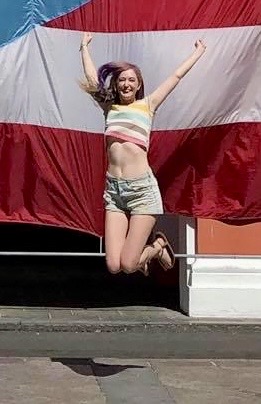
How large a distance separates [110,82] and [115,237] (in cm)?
104

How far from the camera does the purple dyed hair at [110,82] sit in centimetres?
698

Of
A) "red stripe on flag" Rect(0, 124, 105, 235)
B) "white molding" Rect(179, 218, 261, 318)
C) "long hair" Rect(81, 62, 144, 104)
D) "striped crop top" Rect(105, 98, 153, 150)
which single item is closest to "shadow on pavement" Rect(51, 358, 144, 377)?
"red stripe on flag" Rect(0, 124, 105, 235)

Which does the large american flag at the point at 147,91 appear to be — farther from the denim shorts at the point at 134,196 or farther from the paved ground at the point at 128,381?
the denim shorts at the point at 134,196

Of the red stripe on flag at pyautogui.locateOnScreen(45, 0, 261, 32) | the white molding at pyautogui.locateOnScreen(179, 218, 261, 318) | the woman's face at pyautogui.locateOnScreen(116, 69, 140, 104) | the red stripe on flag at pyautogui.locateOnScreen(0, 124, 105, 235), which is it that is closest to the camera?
the woman's face at pyautogui.locateOnScreen(116, 69, 140, 104)

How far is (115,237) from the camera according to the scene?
7.07 meters

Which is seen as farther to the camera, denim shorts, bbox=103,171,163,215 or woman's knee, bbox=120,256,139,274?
denim shorts, bbox=103,171,163,215

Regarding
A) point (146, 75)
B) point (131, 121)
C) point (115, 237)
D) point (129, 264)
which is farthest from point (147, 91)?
point (129, 264)

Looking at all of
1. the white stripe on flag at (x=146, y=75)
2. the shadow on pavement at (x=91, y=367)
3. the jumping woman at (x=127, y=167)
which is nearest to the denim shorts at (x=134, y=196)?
the jumping woman at (x=127, y=167)

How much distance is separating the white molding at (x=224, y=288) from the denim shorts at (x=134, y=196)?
3438 mm

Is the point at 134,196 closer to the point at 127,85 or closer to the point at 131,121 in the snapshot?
the point at 131,121

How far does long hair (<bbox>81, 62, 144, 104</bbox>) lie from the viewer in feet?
22.9

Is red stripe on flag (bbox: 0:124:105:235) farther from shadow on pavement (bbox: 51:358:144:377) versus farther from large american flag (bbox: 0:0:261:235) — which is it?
shadow on pavement (bbox: 51:358:144:377)

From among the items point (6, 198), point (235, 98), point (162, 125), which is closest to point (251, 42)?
point (235, 98)

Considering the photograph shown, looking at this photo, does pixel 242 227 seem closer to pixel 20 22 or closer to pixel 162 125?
pixel 162 125
